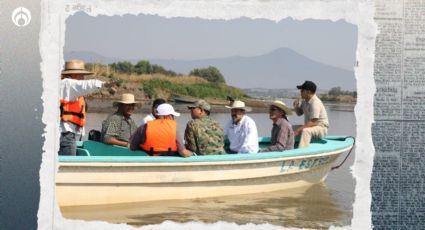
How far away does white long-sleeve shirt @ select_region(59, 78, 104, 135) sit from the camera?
15.0 feet

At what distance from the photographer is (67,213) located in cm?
463

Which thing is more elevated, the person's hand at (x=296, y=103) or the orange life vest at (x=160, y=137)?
the person's hand at (x=296, y=103)

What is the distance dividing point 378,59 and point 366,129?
373 millimetres

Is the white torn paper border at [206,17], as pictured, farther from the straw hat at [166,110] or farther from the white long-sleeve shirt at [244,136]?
the white long-sleeve shirt at [244,136]

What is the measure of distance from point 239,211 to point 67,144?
1.29m

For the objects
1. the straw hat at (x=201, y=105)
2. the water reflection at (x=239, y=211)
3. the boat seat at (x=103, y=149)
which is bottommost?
the water reflection at (x=239, y=211)

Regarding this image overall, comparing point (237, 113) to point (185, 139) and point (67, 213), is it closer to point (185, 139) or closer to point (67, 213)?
point (185, 139)

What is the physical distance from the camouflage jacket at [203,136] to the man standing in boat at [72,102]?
74 cm

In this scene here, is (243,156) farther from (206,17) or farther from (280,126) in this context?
(206,17)

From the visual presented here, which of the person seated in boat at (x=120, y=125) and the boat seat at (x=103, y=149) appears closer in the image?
the boat seat at (x=103, y=149)

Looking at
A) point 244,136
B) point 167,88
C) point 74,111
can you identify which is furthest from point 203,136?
point 167,88

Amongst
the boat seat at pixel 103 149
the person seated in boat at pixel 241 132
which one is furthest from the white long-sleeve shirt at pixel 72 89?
the person seated in boat at pixel 241 132

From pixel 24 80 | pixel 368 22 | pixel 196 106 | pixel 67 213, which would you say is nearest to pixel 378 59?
pixel 368 22

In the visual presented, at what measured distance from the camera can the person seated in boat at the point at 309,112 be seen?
6020 mm
